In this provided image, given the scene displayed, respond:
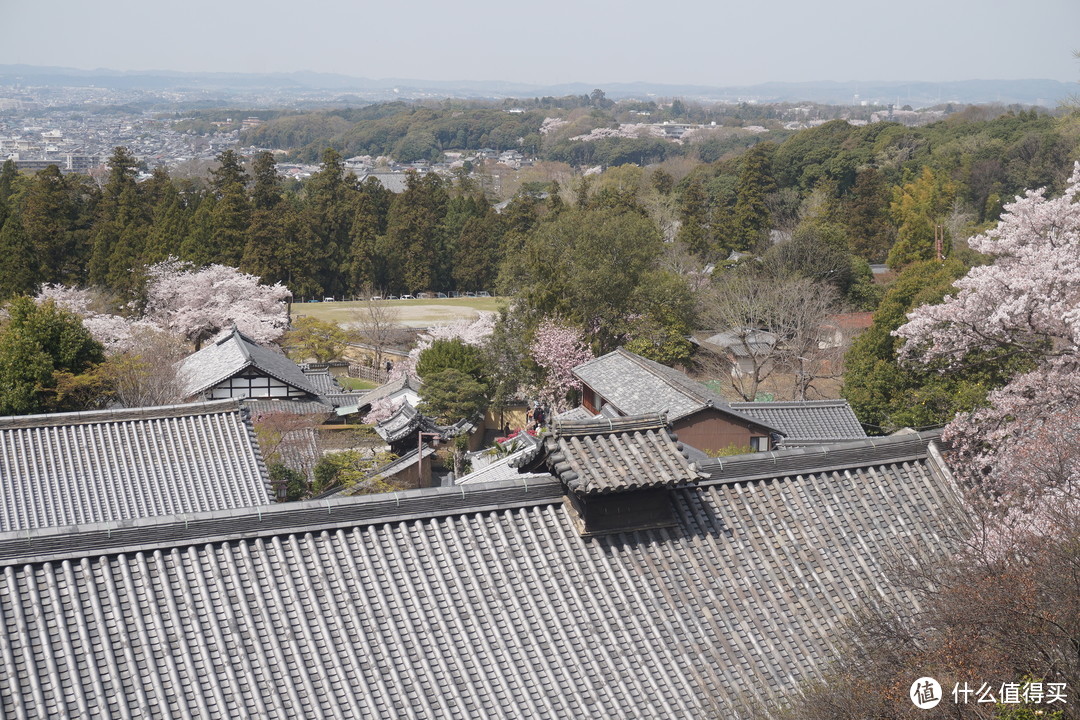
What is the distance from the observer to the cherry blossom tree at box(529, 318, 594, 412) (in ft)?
96.4

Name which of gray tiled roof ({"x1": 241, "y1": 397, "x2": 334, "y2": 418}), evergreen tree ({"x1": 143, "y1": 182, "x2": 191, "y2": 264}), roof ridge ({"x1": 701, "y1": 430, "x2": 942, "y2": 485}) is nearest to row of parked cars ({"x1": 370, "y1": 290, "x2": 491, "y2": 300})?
evergreen tree ({"x1": 143, "y1": 182, "x2": 191, "y2": 264})

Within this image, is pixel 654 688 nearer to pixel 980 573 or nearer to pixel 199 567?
pixel 980 573

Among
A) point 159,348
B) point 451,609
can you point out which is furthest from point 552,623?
point 159,348

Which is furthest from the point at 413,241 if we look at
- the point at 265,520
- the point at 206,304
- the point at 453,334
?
the point at 265,520

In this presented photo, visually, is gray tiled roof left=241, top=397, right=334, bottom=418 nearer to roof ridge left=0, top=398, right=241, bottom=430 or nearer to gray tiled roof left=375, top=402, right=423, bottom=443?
gray tiled roof left=375, top=402, right=423, bottom=443

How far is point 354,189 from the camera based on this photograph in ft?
174

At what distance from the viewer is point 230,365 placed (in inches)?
1085

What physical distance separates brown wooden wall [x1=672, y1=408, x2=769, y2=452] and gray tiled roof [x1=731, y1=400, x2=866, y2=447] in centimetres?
52

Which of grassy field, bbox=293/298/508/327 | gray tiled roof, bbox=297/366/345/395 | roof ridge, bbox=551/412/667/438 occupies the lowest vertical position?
grassy field, bbox=293/298/508/327

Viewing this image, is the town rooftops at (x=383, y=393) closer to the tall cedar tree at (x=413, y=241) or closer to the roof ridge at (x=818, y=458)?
the roof ridge at (x=818, y=458)

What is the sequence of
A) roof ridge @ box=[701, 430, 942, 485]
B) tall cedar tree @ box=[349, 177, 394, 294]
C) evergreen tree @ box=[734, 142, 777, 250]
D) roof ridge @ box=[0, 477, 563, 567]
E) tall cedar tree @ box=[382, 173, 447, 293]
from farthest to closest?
tall cedar tree @ box=[382, 173, 447, 293] → tall cedar tree @ box=[349, 177, 394, 294] → evergreen tree @ box=[734, 142, 777, 250] → roof ridge @ box=[701, 430, 942, 485] → roof ridge @ box=[0, 477, 563, 567]

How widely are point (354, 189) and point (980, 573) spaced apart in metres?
50.2

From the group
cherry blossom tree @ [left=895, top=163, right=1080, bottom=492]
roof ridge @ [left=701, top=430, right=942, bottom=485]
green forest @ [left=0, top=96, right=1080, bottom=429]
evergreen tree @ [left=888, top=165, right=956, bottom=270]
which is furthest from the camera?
evergreen tree @ [left=888, top=165, right=956, bottom=270]

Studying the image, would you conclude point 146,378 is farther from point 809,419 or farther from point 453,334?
point 809,419
